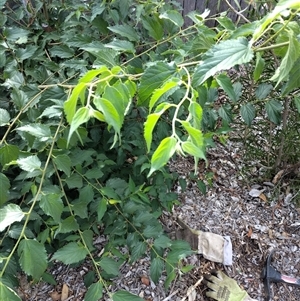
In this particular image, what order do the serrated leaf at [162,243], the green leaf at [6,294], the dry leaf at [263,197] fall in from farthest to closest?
the dry leaf at [263,197] → the serrated leaf at [162,243] → the green leaf at [6,294]

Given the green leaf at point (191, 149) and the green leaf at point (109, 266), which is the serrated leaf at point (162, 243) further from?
the green leaf at point (191, 149)

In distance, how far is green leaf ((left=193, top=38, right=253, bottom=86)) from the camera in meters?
0.74

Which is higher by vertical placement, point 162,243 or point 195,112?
point 195,112

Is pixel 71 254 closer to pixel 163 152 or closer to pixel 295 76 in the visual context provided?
pixel 163 152

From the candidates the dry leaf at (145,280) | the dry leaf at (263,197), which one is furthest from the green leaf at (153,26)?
the dry leaf at (263,197)

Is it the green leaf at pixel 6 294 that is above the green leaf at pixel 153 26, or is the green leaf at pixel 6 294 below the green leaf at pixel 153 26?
below

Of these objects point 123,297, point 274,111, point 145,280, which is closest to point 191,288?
point 145,280

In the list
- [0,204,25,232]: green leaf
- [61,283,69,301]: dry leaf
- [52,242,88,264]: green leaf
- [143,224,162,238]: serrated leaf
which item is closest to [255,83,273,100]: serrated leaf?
[143,224,162,238]: serrated leaf

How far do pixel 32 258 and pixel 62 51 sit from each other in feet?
2.53

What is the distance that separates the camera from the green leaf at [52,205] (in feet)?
3.44

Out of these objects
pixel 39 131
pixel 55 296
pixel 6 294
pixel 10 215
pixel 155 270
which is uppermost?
pixel 39 131

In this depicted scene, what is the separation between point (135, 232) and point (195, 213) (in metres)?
0.74

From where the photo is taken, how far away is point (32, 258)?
39.5 inches

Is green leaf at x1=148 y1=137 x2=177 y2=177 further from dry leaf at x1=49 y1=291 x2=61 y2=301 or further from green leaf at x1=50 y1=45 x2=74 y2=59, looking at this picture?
dry leaf at x1=49 y1=291 x2=61 y2=301
